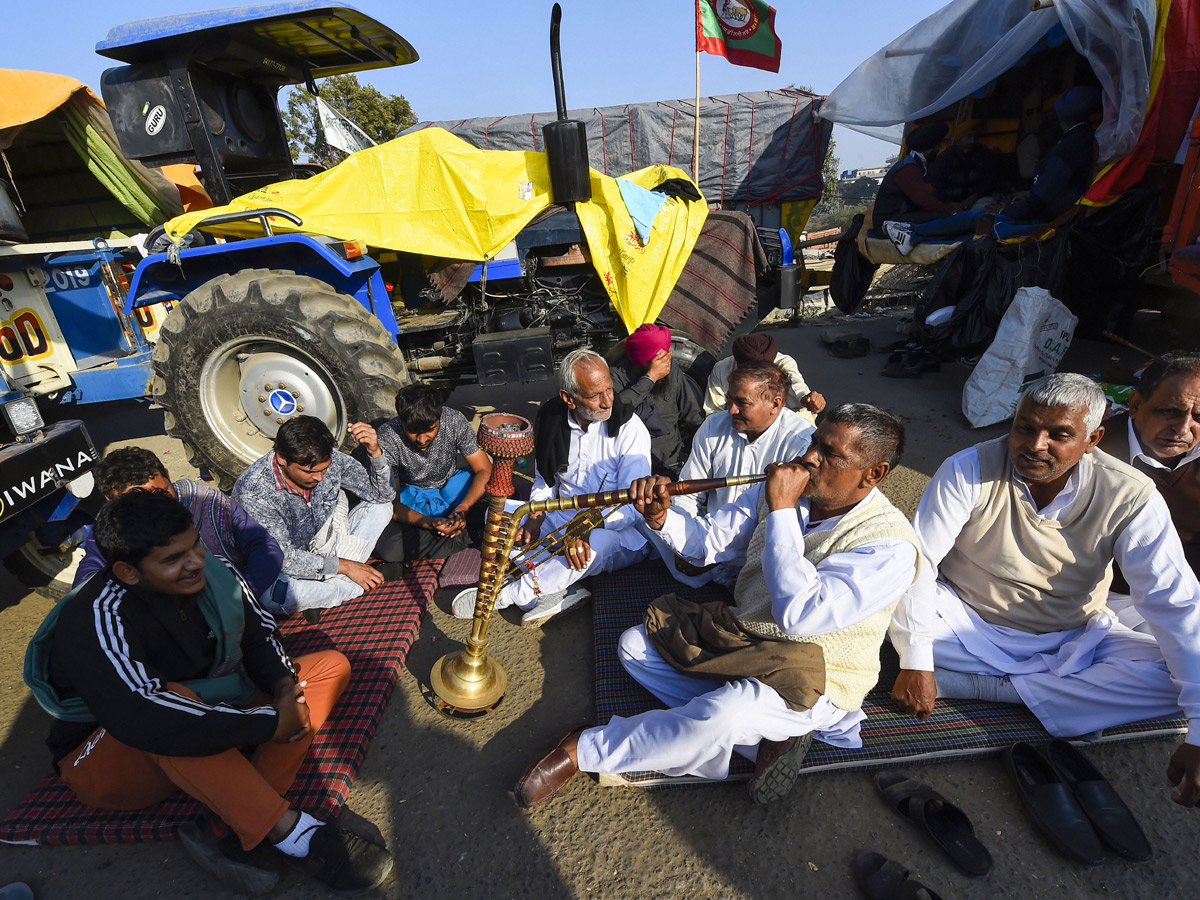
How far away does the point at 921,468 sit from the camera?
3.95 m

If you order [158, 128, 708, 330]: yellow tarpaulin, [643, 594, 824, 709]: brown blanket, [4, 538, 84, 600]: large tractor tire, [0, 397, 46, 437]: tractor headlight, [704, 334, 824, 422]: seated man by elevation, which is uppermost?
[158, 128, 708, 330]: yellow tarpaulin

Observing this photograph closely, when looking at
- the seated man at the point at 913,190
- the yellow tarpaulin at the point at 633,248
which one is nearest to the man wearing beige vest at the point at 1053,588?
the yellow tarpaulin at the point at 633,248

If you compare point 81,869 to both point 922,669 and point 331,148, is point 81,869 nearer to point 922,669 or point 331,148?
point 922,669

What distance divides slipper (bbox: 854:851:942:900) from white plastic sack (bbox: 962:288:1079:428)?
3690 millimetres

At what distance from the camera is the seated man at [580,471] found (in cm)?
279

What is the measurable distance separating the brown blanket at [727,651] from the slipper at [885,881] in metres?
0.45

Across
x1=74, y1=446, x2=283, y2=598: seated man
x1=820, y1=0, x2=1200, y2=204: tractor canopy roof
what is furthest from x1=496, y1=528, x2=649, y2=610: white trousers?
x1=820, y1=0, x2=1200, y2=204: tractor canopy roof

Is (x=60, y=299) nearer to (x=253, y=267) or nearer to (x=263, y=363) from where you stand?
(x=253, y=267)

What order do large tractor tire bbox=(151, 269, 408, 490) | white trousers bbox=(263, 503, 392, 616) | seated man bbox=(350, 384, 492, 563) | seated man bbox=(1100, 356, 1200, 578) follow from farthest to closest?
1. large tractor tire bbox=(151, 269, 408, 490)
2. seated man bbox=(350, 384, 492, 563)
3. white trousers bbox=(263, 503, 392, 616)
4. seated man bbox=(1100, 356, 1200, 578)

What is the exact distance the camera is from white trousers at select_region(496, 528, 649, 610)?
2.79m

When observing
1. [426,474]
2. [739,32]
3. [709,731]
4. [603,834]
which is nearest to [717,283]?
[426,474]

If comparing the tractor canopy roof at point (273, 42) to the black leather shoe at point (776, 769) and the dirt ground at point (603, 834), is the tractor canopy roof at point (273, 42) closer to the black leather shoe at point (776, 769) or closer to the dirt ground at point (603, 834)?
the dirt ground at point (603, 834)

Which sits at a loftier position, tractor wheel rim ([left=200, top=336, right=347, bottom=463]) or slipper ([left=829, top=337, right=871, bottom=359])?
tractor wheel rim ([left=200, top=336, right=347, bottom=463])

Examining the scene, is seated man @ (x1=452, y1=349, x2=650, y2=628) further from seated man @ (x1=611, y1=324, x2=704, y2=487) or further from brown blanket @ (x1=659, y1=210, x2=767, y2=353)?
brown blanket @ (x1=659, y1=210, x2=767, y2=353)
